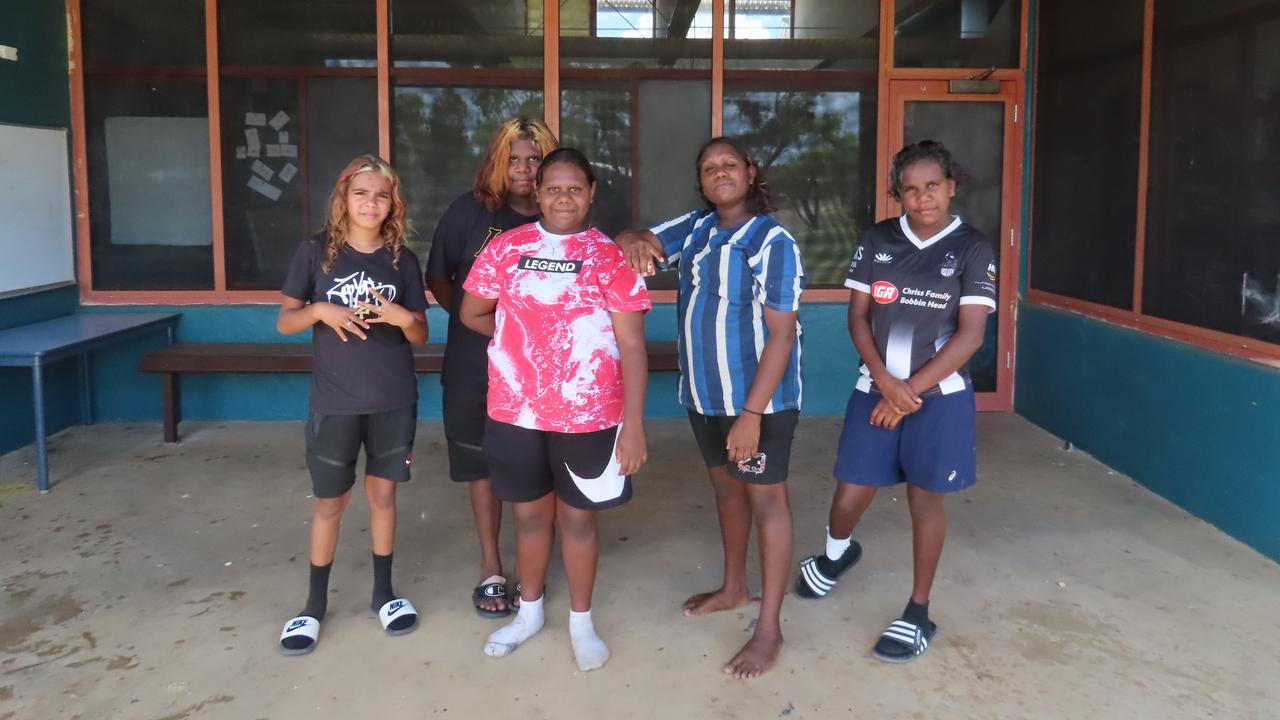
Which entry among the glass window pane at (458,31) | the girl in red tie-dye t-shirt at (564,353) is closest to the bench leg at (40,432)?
the glass window pane at (458,31)

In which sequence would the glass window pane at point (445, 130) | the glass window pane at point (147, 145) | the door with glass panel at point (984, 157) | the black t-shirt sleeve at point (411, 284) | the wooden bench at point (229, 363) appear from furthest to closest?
the door with glass panel at point (984, 157) → the glass window pane at point (445, 130) → the glass window pane at point (147, 145) → the wooden bench at point (229, 363) → the black t-shirt sleeve at point (411, 284)

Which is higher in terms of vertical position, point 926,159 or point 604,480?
point 926,159

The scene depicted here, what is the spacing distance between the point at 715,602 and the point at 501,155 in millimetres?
1577

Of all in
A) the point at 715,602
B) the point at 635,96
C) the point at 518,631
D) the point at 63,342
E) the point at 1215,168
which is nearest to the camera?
the point at 518,631

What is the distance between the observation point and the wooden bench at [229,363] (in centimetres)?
536

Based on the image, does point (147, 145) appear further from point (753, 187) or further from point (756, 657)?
point (756, 657)

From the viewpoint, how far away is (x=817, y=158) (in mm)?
6016

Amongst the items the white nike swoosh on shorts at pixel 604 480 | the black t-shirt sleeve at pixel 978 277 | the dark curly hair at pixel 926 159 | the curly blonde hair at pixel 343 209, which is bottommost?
the white nike swoosh on shorts at pixel 604 480

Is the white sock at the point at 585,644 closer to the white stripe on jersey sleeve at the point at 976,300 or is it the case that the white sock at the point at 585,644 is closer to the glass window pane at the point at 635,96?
the white stripe on jersey sleeve at the point at 976,300

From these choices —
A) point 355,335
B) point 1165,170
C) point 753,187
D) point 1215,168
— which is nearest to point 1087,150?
point 1165,170

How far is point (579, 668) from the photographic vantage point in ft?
9.41

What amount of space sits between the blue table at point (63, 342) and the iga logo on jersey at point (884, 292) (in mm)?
3711

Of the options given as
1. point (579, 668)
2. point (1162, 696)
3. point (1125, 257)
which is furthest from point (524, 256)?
point (1125, 257)

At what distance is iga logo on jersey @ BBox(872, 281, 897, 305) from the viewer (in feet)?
9.78
